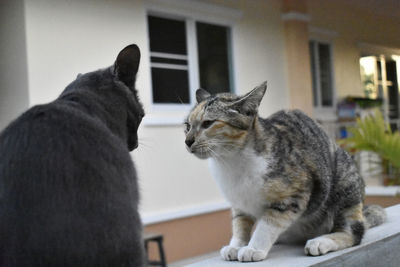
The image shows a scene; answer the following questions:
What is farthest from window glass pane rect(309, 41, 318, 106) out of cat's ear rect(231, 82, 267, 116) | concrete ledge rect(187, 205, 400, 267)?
cat's ear rect(231, 82, 267, 116)

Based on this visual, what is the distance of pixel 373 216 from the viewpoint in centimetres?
169

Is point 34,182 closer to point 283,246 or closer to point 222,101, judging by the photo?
point 222,101

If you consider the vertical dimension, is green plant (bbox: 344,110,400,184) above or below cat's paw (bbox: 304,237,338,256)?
above

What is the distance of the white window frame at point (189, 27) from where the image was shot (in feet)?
13.9

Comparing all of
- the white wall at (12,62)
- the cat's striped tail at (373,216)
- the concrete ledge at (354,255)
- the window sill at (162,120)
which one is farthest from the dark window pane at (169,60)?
the concrete ledge at (354,255)

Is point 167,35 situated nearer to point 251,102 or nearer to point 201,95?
point 201,95

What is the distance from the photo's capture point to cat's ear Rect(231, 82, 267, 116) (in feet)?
3.79

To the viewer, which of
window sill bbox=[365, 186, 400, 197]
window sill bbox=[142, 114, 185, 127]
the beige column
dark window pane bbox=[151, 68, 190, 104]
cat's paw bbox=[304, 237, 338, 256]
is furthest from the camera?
the beige column

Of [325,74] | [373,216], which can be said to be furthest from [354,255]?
[325,74]

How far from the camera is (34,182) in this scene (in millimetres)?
795

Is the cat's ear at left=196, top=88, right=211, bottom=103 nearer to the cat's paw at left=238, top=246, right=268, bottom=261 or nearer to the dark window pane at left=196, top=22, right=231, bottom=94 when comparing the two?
the cat's paw at left=238, top=246, right=268, bottom=261

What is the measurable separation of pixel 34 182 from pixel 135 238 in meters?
0.23

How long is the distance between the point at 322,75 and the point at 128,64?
5.85 meters

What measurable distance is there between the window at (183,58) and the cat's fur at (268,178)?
2.94m
